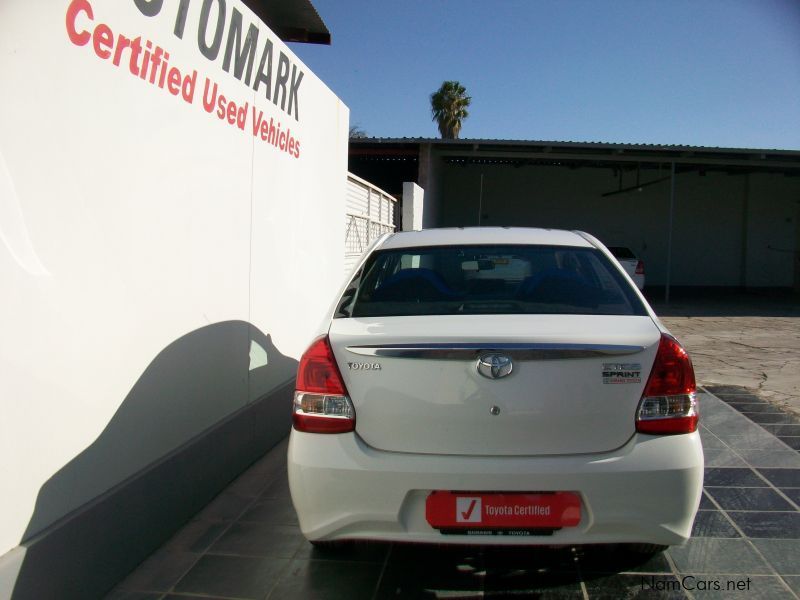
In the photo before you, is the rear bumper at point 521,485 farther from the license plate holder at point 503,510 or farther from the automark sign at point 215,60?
the automark sign at point 215,60

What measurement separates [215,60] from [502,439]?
2660mm

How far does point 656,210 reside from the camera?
22562mm

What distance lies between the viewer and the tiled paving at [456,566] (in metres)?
2.79

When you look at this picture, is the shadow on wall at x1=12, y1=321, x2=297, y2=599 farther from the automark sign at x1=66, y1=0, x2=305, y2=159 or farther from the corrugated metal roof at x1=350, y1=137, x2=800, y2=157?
the corrugated metal roof at x1=350, y1=137, x2=800, y2=157

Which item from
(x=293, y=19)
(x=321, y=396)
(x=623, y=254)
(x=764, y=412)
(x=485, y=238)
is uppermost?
(x=293, y=19)

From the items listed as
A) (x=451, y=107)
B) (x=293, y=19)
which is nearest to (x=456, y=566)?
(x=293, y=19)

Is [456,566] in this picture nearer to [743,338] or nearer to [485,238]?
[485,238]

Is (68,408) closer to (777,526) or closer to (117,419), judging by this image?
(117,419)

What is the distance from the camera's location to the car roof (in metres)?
3.52

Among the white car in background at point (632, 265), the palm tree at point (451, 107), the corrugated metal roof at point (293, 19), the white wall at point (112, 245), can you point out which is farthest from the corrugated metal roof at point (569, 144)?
the palm tree at point (451, 107)

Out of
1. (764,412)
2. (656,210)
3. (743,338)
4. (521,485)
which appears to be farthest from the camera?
(656,210)

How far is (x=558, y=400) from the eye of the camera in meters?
2.43

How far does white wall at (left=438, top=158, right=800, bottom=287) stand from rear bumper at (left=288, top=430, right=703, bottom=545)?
20.1m

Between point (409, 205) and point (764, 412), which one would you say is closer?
point (764, 412)
